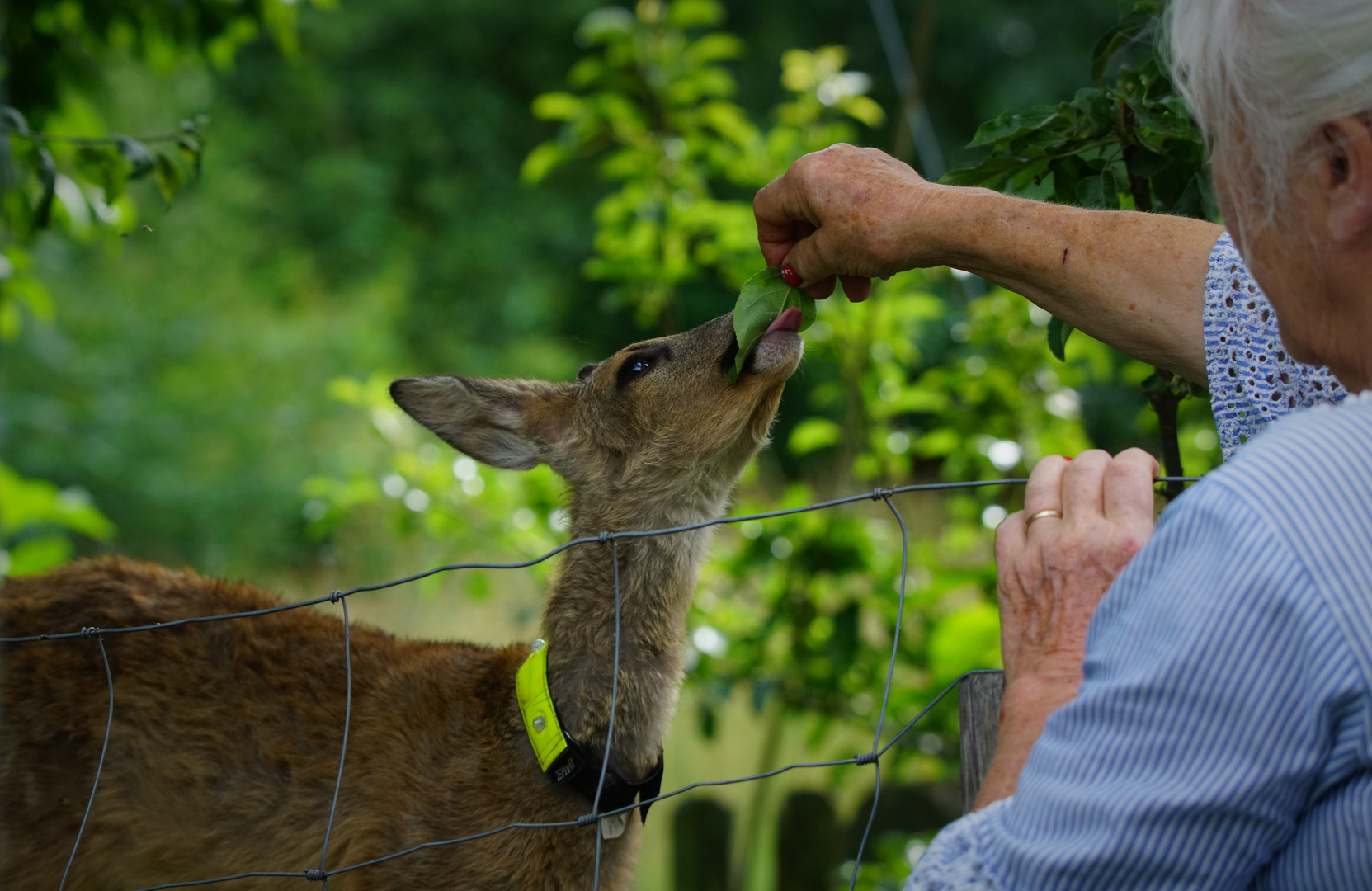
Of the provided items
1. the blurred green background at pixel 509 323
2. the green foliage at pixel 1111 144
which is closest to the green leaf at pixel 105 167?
the blurred green background at pixel 509 323

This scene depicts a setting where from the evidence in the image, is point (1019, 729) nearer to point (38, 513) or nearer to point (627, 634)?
point (627, 634)

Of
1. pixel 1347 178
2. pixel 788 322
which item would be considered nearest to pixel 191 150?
pixel 788 322

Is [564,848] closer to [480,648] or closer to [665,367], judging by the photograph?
[480,648]

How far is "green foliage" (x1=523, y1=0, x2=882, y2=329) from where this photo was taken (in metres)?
3.91

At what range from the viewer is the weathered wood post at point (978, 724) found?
5.22 ft

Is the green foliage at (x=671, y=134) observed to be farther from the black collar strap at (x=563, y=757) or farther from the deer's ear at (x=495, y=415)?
the black collar strap at (x=563, y=757)

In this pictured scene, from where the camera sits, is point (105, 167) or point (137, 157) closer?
point (137, 157)

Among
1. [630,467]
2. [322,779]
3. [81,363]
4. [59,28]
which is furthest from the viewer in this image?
[81,363]

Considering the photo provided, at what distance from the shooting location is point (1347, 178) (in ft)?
3.63

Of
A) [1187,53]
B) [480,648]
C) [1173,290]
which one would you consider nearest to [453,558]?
[480,648]

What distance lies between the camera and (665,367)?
2.78 meters

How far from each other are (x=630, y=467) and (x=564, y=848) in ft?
3.01

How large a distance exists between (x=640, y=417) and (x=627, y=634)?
563mm

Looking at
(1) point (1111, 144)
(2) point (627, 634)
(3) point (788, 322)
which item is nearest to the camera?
(1) point (1111, 144)
